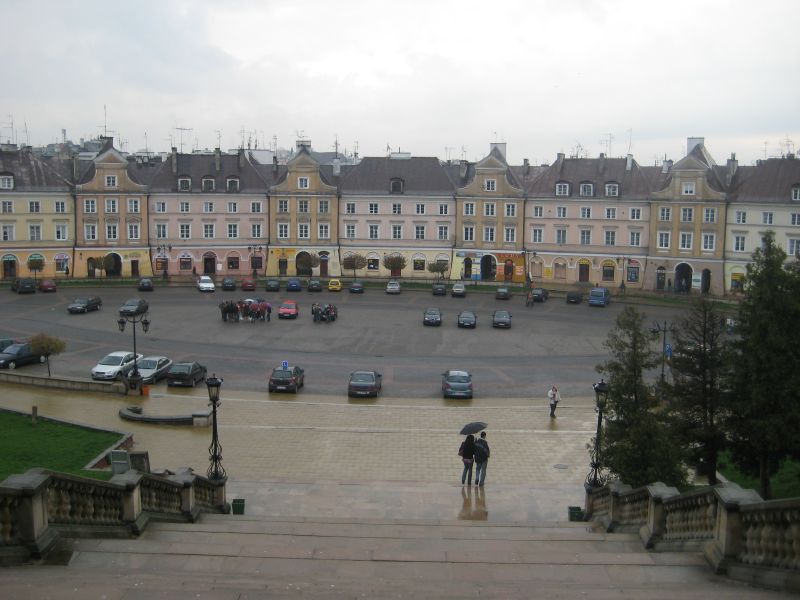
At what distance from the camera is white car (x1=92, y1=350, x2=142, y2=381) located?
133 ft

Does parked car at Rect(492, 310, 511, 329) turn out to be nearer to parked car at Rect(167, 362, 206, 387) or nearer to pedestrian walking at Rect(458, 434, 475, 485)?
parked car at Rect(167, 362, 206, 387)

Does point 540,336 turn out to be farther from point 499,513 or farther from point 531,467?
point 499,513

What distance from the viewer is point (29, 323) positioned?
5741 centimetres

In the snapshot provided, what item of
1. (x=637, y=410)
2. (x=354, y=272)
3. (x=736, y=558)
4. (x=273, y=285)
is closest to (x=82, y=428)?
(x=637, y=410)

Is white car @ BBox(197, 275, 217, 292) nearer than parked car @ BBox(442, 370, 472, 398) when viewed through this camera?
No

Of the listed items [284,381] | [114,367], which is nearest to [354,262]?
[114,367]

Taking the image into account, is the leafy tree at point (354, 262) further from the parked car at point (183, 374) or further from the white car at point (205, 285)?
the parked car at point (183, 374)

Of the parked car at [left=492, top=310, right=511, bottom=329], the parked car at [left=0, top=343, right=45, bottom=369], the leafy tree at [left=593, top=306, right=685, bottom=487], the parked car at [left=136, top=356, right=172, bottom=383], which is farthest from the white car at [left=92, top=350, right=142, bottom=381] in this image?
the parked car at [left=492, top=310, right=511, bottom=329]

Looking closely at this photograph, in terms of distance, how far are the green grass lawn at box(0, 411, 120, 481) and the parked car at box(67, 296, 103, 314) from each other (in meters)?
30.7

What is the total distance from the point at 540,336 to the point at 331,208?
34.5 meters

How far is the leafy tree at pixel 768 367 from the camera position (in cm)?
2194

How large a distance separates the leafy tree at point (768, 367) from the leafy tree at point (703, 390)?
2.53 feet

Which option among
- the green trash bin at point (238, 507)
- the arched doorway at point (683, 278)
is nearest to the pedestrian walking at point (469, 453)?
the green trash bin at point (238, 507)

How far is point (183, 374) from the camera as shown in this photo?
4003 cm
